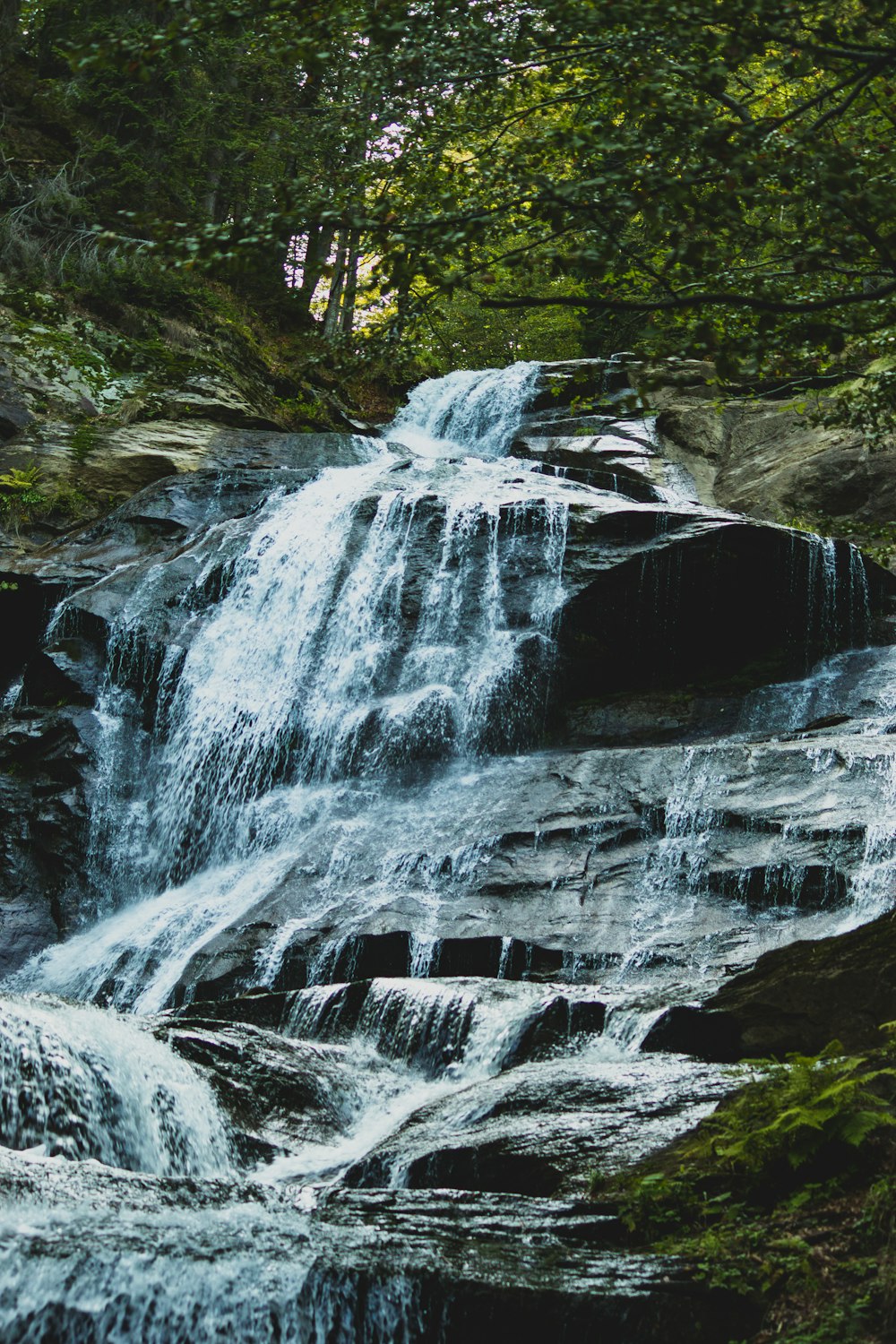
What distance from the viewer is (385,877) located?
36.4 feet

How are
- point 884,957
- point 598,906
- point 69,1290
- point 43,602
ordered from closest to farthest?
point 69,1290 < point 884,957 < point 598,906 < point 43,602

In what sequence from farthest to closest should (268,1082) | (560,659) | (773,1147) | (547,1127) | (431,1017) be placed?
(560,659) < (431,1017) < (268,1082) < (547,1127) < (773,1147)

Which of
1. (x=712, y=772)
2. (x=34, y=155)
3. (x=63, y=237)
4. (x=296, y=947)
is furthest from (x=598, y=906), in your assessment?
(x=34, y=155)

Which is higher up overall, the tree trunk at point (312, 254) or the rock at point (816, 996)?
the tree trunk at point (312, 254)

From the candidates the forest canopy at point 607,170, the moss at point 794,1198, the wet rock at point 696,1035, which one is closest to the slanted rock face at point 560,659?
the wet rock at point 696,1035

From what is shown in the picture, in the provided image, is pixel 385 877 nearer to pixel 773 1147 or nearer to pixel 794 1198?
pixel 773 1147

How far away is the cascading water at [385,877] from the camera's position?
18.9ft

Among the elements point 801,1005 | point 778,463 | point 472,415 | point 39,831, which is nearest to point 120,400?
point 472,415

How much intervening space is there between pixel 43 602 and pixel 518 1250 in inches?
500

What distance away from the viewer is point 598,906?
10.1 metres

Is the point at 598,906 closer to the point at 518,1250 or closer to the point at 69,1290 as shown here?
the point at 518,1250

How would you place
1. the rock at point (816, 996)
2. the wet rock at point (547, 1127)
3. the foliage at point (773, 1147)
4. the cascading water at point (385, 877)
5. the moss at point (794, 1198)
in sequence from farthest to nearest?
the rock at point (816, 996)
the cascading water at point (385, 877)
the wet rock at point (547, 1127)
the foliage at point (773, 1147)
the moss at point (794, 1198)

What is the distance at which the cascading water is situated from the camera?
5750mm

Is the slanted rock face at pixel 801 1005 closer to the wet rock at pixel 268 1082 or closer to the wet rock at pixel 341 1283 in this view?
the wet rock at pixel 341 1283
